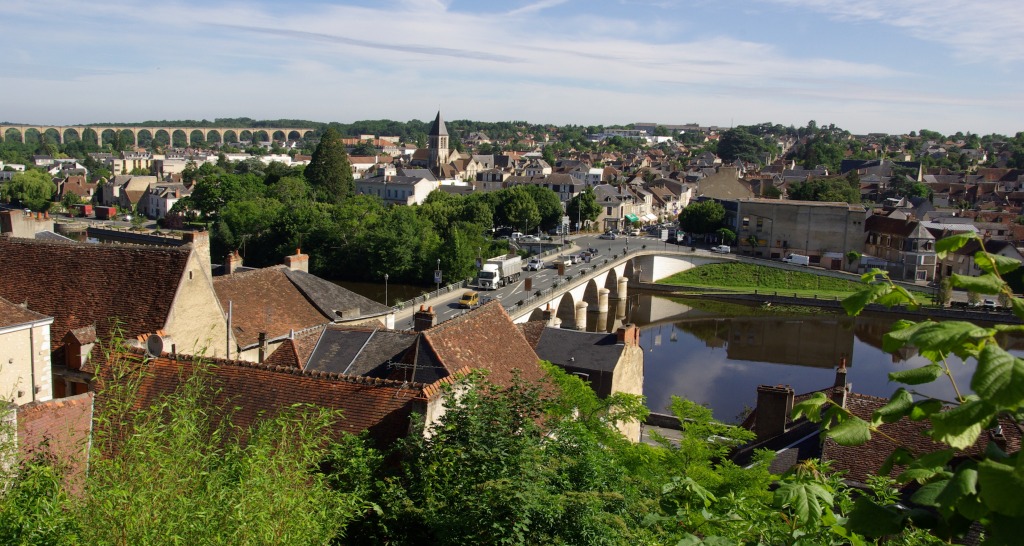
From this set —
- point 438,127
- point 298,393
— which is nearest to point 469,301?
point 298,393

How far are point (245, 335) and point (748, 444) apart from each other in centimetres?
1290

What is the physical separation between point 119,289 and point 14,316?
126 inches

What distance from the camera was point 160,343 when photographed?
14234 millimetres

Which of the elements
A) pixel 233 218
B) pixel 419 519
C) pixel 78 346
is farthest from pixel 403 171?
pixel 419 519

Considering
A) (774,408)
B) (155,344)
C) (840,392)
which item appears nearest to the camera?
(155,344)

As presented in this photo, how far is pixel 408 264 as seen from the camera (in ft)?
207

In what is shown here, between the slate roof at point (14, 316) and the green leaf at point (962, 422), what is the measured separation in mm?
15041

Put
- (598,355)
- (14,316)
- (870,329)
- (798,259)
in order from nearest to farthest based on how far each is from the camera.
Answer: (14,316) < (598,355) < (870,329) < (798,259)

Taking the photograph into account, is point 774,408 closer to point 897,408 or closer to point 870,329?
point 897,408

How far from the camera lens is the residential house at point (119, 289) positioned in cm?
1712

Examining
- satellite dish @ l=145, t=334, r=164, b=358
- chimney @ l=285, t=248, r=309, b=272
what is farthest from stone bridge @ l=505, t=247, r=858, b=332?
satellite dish @ l=145, t=334, r=164, b=358

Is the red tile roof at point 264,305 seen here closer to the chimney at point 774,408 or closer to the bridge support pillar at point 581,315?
the chimney at point 774,408

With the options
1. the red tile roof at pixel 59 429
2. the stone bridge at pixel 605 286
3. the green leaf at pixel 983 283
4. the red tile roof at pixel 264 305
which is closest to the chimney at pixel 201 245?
the red tile roof at pixel 264 305

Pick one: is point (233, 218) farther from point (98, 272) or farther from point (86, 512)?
point (86, 512)
